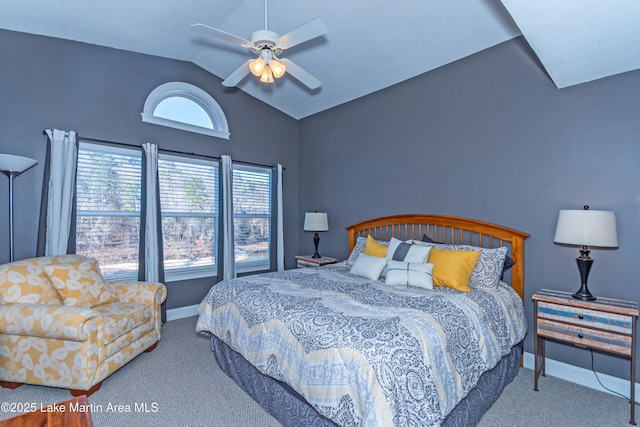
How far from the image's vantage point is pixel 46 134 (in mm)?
3293

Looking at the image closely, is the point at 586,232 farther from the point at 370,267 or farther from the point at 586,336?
the point at 370,267

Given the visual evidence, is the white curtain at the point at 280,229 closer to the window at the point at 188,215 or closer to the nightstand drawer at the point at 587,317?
the window at the point at 188,215

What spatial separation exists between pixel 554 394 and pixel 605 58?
261 centimetres

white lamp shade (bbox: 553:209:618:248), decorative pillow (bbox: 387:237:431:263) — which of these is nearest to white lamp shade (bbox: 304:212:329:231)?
decorative pillow (bbox: 387:237:431:263)

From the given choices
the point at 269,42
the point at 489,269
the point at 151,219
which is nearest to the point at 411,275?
the point at 489,269

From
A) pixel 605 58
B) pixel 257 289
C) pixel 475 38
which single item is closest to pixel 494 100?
pixel 475 38

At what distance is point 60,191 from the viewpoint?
10.8ft

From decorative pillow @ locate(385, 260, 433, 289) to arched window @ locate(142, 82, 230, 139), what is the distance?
3.15 meters

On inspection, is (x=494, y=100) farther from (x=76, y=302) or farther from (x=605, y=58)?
(x=76, y=302)

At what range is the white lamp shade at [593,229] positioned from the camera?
232 centimetres

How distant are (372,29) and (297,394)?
10.8 feet

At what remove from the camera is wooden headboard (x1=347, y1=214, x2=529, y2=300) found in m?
3.01

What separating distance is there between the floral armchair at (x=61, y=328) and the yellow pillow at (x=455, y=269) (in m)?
2.74

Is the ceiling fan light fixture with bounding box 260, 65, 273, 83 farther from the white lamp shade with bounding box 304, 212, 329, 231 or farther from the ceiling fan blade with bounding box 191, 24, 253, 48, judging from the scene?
the white lamp shade with bounding box 304, 212, 329, 231
